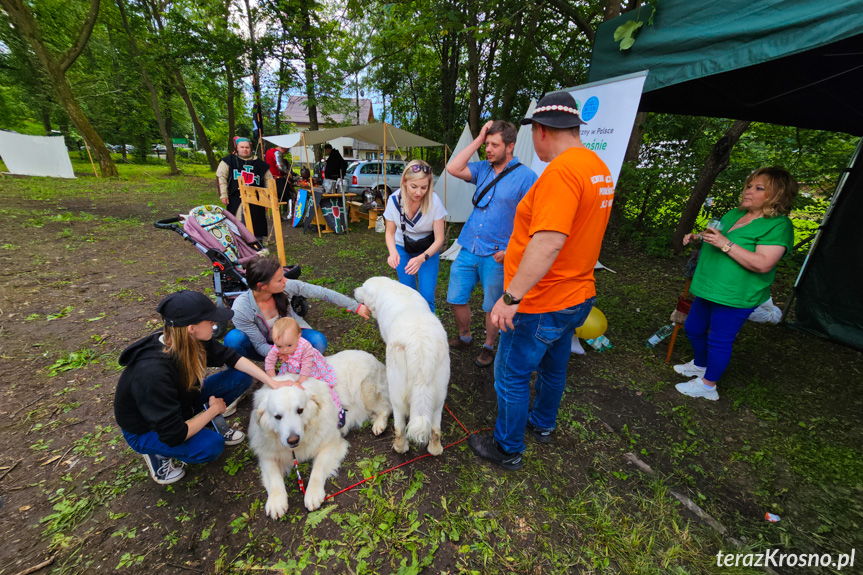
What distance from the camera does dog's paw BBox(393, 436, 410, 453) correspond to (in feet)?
8.11

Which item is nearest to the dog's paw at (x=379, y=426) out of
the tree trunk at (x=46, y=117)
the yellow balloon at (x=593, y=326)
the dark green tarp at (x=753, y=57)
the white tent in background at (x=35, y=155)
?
the yellow balloon at (x=593, y=326)

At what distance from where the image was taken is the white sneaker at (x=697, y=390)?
3176 millimetres

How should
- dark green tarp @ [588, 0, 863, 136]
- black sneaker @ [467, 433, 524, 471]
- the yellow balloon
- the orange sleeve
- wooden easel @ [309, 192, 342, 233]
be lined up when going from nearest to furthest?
the orange sleeve
dark green tarp @ [588, 0, 863, 136]
black sneaker @ [467, 433, 524, 471]
the yellow balloon
wooden easel @ [309, 192, 342, 233]

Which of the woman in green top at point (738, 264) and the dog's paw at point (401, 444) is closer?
the dog's paw at point (401, 444)

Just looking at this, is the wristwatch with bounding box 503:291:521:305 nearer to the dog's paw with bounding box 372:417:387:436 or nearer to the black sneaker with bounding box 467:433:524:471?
the black sneaker with bounding box 467:433:524:471

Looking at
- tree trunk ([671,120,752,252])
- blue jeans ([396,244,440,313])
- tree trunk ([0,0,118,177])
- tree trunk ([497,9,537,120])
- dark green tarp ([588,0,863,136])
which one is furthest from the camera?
tree trunk ([0,0,118,177])

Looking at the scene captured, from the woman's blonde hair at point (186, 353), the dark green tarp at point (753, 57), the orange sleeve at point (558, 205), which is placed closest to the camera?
the orange sleeve at point (558, 205)

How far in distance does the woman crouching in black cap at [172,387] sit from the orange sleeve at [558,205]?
200cm

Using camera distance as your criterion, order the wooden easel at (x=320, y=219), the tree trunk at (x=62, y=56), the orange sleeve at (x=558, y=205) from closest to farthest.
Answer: the orange sleeve at (x=558, y=205), the wooden easel at (x=320, y=219), the tree trunk at (x=62, y=56)

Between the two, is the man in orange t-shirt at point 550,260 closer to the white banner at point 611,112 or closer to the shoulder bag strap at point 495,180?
the shoulder bag strap at point 495,180

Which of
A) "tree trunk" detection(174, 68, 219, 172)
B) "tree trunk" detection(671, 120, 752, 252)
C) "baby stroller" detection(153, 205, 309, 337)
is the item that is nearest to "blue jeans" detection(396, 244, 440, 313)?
"baby stroller" detection(153, 205, 309, 337)

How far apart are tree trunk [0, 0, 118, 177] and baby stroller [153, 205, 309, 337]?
17.9 metres

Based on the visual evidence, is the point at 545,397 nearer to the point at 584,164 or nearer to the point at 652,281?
the point at 584,164

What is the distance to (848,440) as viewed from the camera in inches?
108
